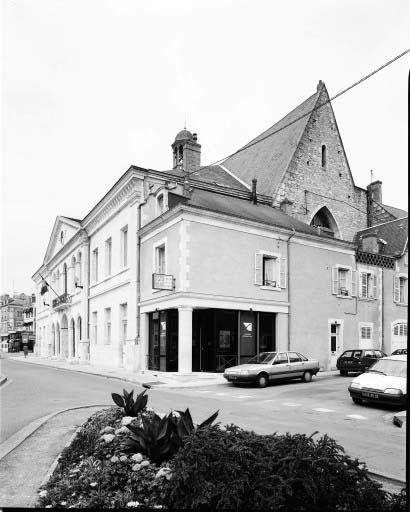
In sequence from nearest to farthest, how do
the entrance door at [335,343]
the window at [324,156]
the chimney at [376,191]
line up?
the entrance door at [335,343] → the window at [324,156] → the chimney at [376,191]

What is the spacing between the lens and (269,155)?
3928 centimetres

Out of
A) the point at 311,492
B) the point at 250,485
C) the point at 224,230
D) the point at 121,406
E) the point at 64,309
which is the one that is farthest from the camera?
the point at 64,309

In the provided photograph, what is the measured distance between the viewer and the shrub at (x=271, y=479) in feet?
11.7

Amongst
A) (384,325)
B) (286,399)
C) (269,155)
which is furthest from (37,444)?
(269,155)

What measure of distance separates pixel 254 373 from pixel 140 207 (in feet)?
40.7

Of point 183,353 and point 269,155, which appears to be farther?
point 269,155

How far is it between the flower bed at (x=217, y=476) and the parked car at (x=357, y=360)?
65.2 ft

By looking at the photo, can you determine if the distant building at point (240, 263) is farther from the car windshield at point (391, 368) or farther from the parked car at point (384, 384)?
the parked car at point (384, 384)

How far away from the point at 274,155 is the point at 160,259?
1736cm

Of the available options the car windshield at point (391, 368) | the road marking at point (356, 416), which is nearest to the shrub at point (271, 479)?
the road marking at point (356, 416)

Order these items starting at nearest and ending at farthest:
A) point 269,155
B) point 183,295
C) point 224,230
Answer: point 183,295, point 224,230, point 269,155

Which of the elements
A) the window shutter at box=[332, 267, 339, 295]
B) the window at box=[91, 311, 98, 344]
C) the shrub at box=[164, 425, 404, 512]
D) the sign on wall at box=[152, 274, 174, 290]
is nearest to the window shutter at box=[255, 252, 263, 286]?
the sign on wall at box=[152, 274, 174, 290]

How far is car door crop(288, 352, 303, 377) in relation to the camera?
781 inches

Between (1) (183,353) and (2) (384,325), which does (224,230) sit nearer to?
(1) (183,353)
